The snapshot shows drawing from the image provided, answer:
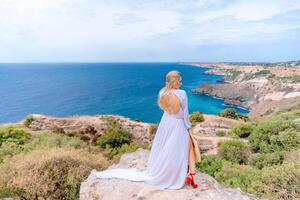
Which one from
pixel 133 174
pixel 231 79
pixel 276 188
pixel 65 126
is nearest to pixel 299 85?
pixel 231 79

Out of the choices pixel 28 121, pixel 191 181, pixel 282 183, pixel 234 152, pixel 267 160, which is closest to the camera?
pixel 191 181

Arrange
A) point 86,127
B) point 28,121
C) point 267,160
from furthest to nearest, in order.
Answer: point 28,121 < point 86,127 < point 267,160

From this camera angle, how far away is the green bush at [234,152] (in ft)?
57.9

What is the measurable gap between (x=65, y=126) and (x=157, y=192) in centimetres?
2029

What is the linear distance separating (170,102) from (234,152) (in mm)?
13323

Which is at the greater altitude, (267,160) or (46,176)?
(46,176)

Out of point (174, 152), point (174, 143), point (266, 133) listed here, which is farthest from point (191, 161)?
point (266, 133)

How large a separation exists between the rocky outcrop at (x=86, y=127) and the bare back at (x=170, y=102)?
17837mm

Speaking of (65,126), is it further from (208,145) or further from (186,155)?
(186,155)

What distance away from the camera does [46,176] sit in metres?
8.55

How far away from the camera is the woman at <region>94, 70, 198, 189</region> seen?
6273mm

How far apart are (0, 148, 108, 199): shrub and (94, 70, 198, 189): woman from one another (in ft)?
11.7

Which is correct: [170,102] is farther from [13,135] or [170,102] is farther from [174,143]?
[13,135]

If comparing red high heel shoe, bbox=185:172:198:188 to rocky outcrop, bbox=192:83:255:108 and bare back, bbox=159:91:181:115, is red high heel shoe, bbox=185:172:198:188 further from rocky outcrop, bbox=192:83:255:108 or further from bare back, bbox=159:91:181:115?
rocky outcrop, bbox=192:83:255:108
